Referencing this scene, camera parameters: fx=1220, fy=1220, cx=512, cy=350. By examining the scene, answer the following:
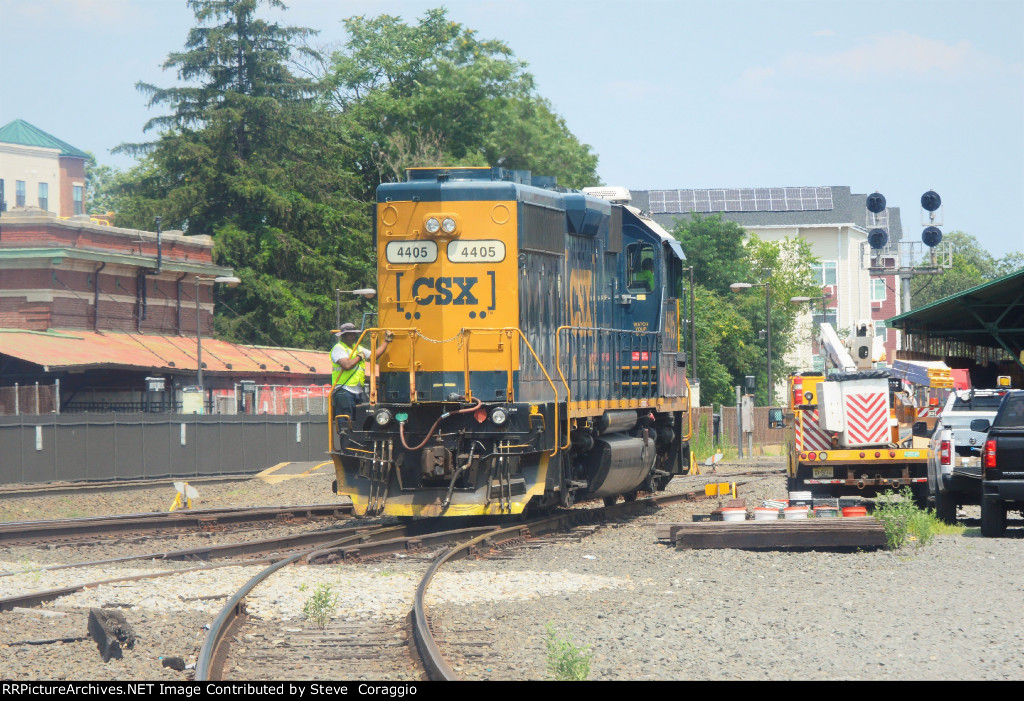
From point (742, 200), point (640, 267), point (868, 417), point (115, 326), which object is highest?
point (742, 200)

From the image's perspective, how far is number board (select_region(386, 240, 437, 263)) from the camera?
1486 cm

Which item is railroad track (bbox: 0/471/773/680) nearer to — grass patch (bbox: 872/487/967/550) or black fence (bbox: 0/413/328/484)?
grass patch (bbox: 872/487/967/550)

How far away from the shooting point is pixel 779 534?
44.4ft

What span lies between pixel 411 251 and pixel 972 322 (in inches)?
1004

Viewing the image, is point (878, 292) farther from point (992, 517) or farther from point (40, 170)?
point (992, 517)

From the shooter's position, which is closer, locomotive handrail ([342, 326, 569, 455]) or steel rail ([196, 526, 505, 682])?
steel rail ([196, 526, 505, 682])

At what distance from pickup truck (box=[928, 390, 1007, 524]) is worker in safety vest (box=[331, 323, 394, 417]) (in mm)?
7776

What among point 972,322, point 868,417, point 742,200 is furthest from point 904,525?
point 742,200

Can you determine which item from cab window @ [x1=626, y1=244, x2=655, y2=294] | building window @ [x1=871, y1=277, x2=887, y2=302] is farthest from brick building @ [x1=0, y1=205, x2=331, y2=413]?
building window @ [x1=871, y1=277, x2=887, y2=302]

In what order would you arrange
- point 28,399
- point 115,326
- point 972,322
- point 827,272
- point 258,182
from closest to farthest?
1. point 972,322
2. point 28,399
3. point 115,326
4. point 258,182
5. point 827,272

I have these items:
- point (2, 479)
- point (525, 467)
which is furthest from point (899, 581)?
point (2, 479)

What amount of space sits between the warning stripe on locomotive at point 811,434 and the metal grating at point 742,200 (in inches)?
2936

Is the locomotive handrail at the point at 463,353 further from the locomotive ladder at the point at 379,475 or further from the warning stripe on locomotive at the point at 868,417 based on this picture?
the warning stripe on locomotive at the point at 868,417

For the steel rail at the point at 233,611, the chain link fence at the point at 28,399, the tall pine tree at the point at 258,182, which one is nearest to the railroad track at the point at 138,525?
the steel rail at the point at 233,611
